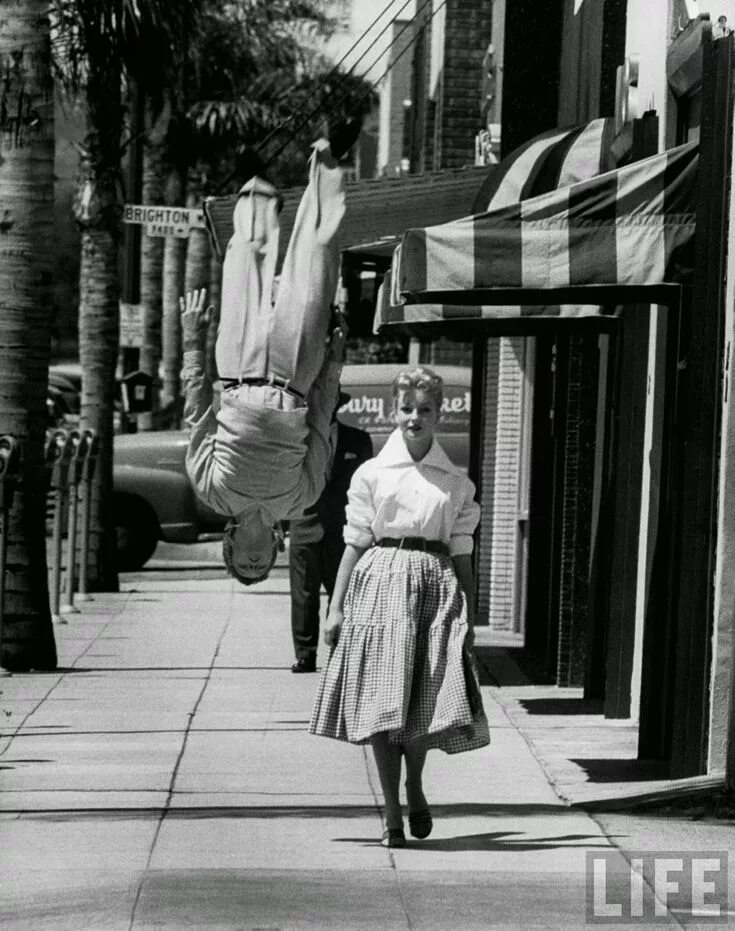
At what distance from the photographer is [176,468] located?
20.3 m

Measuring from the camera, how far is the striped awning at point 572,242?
27.2 ft

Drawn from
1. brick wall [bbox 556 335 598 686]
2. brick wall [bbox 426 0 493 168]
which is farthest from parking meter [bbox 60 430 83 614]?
brick wall [bbox 426 0 493 168]

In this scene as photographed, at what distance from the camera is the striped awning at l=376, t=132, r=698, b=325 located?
8297 millimetres

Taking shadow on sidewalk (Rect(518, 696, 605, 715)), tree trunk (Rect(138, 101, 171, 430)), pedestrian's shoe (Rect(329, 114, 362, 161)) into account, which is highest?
tree trunk (Rect(138, 101, 171, 430))

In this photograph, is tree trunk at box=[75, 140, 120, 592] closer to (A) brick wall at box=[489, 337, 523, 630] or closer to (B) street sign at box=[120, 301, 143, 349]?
(A) brick wall at box=[489, 337, 523, 630]

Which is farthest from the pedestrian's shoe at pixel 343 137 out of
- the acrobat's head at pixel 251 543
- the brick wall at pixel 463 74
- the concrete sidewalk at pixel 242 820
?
the brick wall at pixel 463 74

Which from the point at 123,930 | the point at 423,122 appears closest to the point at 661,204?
the point at 123,930

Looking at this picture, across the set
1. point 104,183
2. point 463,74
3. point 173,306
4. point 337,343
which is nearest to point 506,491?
point 104,183

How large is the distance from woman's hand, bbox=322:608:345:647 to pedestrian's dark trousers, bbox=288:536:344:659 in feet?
16.5

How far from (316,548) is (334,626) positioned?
527 cm

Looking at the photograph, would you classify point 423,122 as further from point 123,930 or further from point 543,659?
point 123,930

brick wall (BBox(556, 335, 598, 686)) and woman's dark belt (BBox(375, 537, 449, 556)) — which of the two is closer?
woman's dark belt (BBox(375, 537, 449, 556))

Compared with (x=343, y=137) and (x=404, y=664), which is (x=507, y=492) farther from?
(x=343, y=137)

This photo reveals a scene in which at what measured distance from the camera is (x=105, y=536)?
59.9 ft
